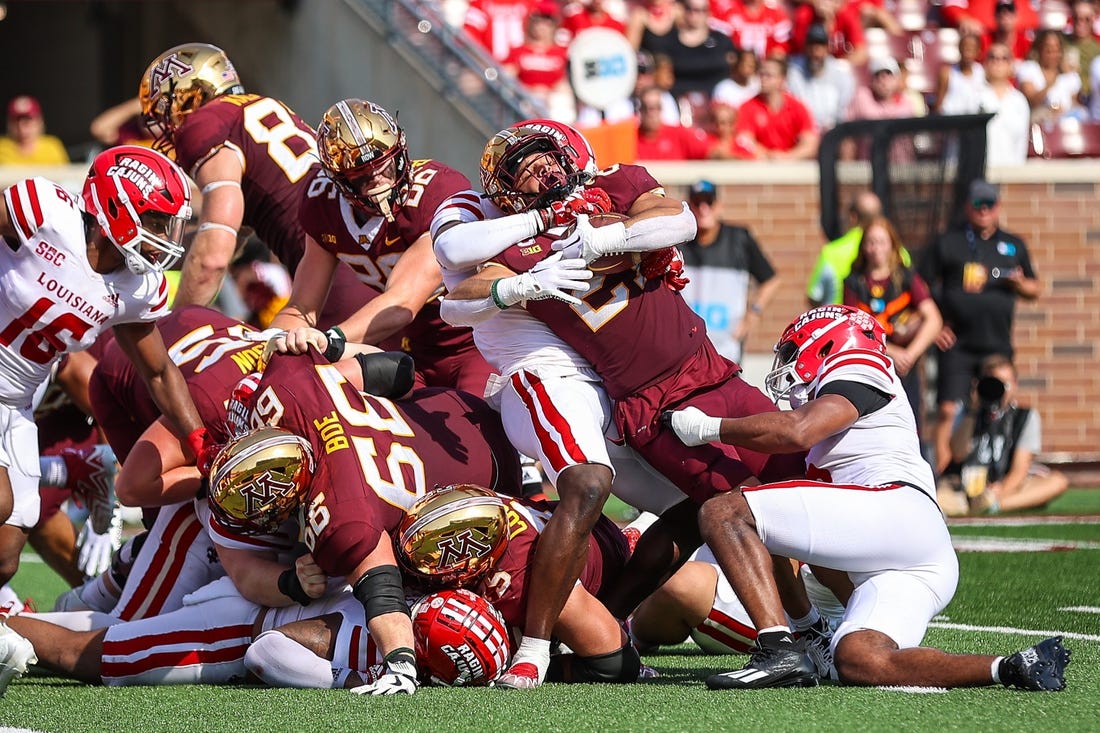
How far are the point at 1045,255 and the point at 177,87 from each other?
846 cm

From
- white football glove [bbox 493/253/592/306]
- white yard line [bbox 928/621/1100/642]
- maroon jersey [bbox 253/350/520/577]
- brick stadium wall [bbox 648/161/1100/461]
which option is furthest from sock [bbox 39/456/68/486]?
brick stadium wall [bbox 648/161/1100/461]

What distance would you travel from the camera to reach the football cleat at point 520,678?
4.48 metres

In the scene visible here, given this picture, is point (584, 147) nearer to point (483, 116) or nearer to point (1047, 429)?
point (483, 116)

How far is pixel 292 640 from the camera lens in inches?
181

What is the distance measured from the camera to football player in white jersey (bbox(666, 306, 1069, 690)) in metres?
4.25

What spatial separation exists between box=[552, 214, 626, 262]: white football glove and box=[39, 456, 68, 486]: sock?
9.34ft

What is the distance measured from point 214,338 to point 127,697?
159 centimetres

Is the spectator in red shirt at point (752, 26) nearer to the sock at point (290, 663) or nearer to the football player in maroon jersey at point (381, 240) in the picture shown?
the football player in maroon jersey at point (381, 240)

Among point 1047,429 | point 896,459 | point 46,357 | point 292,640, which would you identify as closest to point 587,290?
point 896,459

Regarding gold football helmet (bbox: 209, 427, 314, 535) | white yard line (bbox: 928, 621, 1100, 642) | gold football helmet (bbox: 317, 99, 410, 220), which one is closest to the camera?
gold football helmet (bbox: 209, 427, 314, 535)

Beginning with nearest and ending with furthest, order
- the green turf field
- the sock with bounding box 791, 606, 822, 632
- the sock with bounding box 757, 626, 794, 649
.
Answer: the green turf field → the sock with bounding box 757, 626, 794, 649 → the sock with bounding box 791, 606, 822, 632

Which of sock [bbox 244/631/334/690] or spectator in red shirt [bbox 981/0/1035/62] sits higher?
spectator in red shirt [bbox 981/0/1035/62]

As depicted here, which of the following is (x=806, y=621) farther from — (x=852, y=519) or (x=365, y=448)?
(x=365, y=448)

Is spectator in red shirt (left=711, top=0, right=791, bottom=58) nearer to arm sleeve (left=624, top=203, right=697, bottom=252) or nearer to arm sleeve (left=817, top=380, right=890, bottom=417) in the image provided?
arm sleeve (left=624, top=203, right=697, bottom=252)
